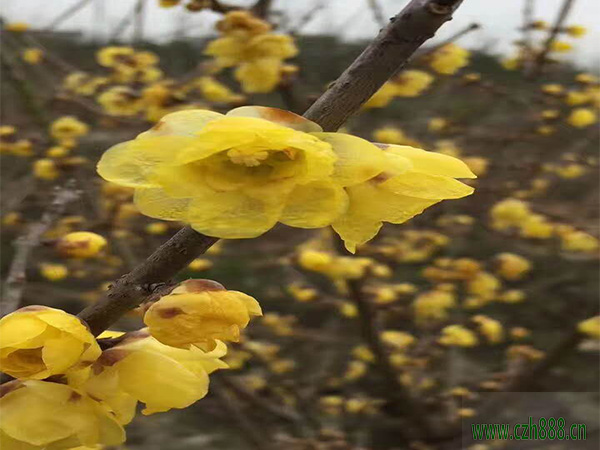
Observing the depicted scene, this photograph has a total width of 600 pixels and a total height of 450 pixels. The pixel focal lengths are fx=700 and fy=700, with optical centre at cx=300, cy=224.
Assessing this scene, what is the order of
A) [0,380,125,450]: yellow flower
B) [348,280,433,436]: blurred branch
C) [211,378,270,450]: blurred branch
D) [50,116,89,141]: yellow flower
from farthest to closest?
[211,378,270,450]: blurred branch → [50,116,89,141]: yellow flower → [348,280,433,436]: blurred branch → [0,380,125,450]: yellow flower

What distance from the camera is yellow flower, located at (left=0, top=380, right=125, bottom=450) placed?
1.99ft

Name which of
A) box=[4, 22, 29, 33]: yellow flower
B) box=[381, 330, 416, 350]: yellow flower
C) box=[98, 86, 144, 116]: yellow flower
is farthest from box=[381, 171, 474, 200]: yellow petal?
box=[4, 22, 29, 33]: yellow flower

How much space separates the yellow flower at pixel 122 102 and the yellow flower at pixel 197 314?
63.0 inches

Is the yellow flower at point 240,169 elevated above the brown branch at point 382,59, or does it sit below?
below

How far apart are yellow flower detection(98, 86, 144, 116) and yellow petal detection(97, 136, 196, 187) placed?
1621 millimetres

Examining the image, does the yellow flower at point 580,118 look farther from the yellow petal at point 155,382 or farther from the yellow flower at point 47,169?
the yellow petal at point 155,382

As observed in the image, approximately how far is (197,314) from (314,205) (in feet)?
0.46

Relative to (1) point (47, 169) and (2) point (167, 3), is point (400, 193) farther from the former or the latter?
(1) point (47, 169)

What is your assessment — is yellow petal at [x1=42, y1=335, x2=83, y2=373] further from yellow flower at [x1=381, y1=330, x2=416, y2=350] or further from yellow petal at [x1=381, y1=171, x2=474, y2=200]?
yellow flower at [x1=381, y1=330, x2=416, y2=350]

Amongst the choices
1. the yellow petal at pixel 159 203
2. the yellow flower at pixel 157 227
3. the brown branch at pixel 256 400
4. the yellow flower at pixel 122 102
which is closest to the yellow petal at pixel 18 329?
the yellow petal at pixel 159 203

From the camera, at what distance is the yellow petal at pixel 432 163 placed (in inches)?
21.6

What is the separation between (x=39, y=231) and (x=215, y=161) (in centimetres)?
60

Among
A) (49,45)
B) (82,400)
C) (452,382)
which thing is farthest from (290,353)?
(82,400)

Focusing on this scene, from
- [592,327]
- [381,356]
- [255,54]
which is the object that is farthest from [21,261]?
[592,327]
